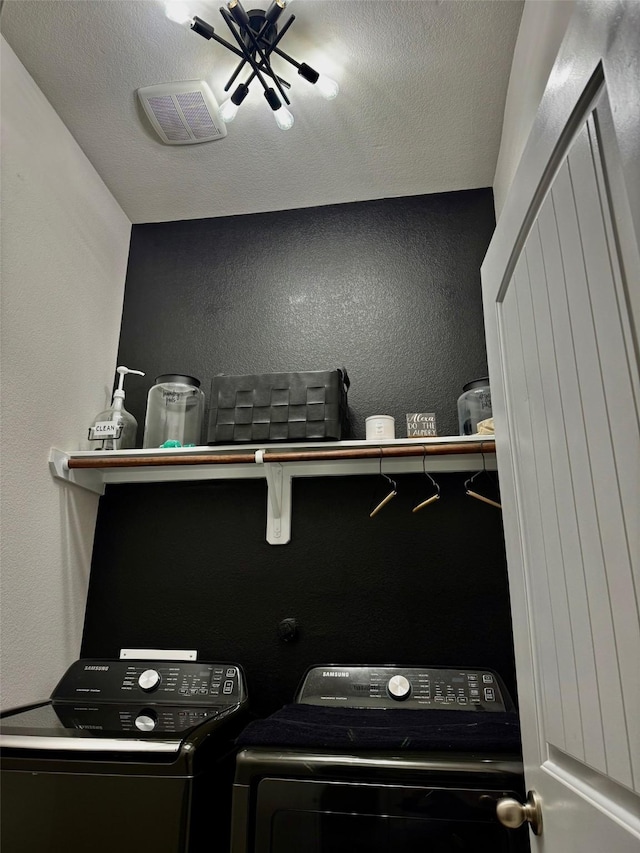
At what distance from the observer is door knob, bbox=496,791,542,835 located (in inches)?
36.1

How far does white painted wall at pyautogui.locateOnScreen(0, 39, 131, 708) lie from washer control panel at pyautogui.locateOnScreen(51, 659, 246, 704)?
0.12 meters

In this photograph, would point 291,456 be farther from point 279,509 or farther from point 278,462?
point 279,509

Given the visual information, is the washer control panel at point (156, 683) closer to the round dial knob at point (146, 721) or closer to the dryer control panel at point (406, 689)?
the round dial knob at point (146, 721)

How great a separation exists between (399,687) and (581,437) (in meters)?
1.13

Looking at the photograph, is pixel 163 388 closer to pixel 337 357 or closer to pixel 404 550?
pixel 337 357

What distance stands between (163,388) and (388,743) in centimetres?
138

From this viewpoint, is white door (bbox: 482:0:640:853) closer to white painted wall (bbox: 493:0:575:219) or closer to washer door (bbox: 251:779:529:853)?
washer door (bbox: 251:779:529:853)

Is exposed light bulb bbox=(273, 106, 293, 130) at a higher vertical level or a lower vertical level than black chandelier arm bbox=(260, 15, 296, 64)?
lower

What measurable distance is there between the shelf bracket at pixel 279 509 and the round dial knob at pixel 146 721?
0.64 meters

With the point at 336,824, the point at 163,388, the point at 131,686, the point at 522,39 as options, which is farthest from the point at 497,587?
the point at 522,39

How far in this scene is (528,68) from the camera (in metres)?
1.60

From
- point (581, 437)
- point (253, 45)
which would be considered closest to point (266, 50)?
point (253, 45)

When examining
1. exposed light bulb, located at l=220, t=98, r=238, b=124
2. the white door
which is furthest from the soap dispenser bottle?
the white door

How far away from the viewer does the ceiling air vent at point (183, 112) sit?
1.90m
